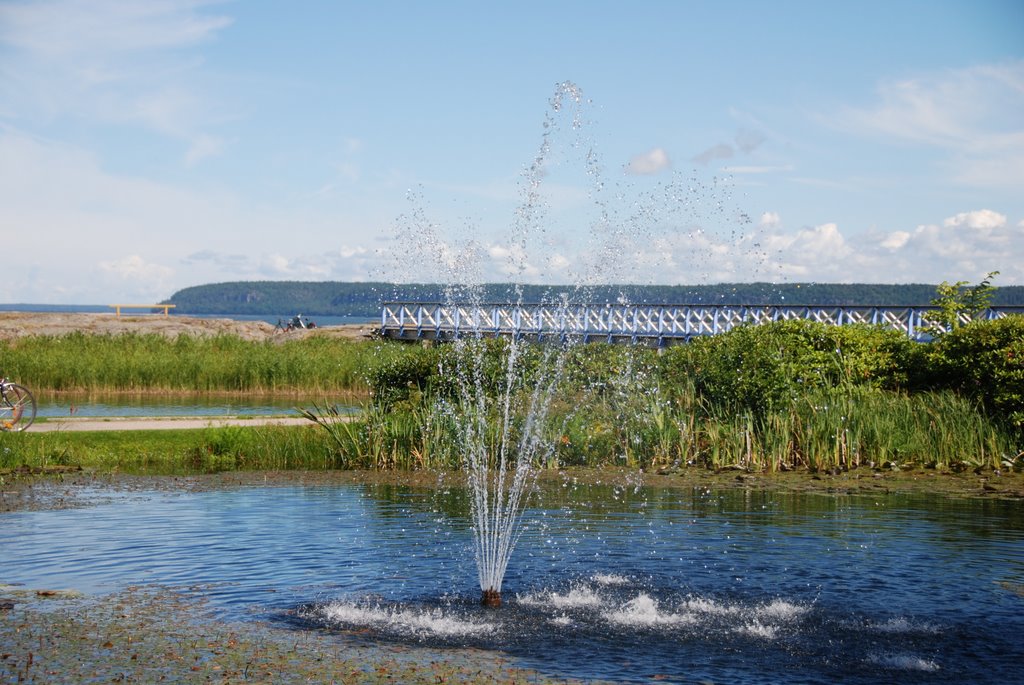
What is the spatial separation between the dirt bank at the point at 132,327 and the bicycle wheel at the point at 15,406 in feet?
76.3

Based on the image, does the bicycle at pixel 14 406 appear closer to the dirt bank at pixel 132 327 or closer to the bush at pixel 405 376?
the bush at pixel 405 376

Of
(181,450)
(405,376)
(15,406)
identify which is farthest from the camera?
(405,376)

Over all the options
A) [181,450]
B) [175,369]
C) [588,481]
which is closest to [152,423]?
[181,450]

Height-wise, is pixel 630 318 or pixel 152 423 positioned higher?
pixel 630 318

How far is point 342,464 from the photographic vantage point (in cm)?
1917

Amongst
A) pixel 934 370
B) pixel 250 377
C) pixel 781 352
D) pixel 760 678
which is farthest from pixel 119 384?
pixel 760 678

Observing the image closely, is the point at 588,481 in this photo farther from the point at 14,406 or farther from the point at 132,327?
the point at 132,327

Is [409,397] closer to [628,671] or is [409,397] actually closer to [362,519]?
[362,519]

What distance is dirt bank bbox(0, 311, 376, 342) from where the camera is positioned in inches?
1864

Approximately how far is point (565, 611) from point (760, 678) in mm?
2267

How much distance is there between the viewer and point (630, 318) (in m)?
47.9

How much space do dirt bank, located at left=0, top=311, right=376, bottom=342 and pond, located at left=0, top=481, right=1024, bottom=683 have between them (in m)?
32.7

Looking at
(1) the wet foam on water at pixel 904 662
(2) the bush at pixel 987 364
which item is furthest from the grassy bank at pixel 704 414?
(1) the wet foam on water at pixel 904 662

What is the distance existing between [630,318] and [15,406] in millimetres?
31129
